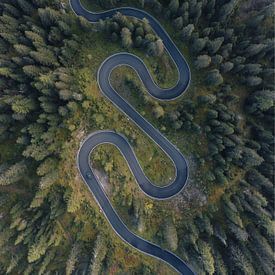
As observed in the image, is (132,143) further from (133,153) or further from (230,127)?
(230,127)

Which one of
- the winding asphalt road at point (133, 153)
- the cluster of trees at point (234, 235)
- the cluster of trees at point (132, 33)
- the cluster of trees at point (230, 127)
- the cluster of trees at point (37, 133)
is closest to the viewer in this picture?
the cluster of trees at point (37, 133)

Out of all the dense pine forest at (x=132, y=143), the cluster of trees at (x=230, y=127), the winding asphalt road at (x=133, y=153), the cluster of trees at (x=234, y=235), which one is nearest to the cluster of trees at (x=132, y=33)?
the dense pine forest at (x=132, y=143)

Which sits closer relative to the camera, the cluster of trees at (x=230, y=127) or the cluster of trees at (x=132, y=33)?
the cluster of trees at (x=132, y=33)

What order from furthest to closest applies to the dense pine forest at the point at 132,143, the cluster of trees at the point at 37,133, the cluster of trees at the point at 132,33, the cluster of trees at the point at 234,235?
the cluster of trees at the point at 132,33, the dense pine forest at the point at 132,143, the cluster of trees at the point at 234,235, the cluster of trees at the point at 37,133

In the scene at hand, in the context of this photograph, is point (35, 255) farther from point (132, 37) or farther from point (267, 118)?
point (267, 118)

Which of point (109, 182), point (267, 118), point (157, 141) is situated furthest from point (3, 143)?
point (267, 118)

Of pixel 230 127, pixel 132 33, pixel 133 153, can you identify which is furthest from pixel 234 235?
pixel 132 33

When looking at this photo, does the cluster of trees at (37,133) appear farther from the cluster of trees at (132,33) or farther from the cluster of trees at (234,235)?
the cluster of trees at (234,235)
